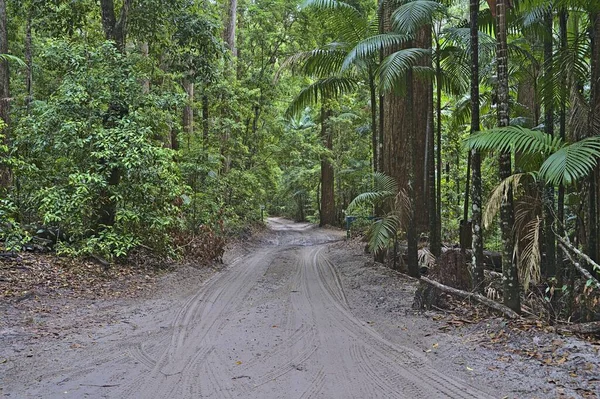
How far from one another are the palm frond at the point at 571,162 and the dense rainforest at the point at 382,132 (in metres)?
0.02

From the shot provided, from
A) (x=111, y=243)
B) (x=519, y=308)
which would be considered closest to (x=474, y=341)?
(x=519, y=308)

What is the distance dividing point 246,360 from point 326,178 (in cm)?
2212

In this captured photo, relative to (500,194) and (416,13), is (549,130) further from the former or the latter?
(416,13)

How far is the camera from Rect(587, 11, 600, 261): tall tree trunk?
5.26 metres

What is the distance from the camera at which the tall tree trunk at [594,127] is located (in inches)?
207

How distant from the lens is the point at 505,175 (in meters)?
5.51

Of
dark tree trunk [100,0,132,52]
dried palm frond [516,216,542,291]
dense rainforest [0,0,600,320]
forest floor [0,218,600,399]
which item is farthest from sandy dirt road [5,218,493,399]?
dark tree trunk [100,0,132,52]

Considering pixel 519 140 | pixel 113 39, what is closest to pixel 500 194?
pixel 519 140

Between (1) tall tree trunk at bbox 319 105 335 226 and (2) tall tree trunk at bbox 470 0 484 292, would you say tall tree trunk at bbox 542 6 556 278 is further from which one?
(1) tall tree trunk at bbox 319 105 335 226

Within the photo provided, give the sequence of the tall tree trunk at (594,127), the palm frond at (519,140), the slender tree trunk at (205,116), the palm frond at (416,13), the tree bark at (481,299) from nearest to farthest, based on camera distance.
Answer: the palm frond at (519,140) < the tall tree trunk at (594,127) < the tree bark at (481,299) < the palm frond at (416,13) < the slender tree trunk at (205,116)

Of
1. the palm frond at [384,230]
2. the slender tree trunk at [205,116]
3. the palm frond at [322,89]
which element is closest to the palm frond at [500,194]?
the palm frond at [384,230]

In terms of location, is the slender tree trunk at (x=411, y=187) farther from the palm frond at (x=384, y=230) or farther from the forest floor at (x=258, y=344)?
the forest floor at (x=258, y=344)

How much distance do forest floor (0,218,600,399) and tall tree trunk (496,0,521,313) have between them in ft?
1.53

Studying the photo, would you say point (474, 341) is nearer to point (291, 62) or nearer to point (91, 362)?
point (91, 362)
